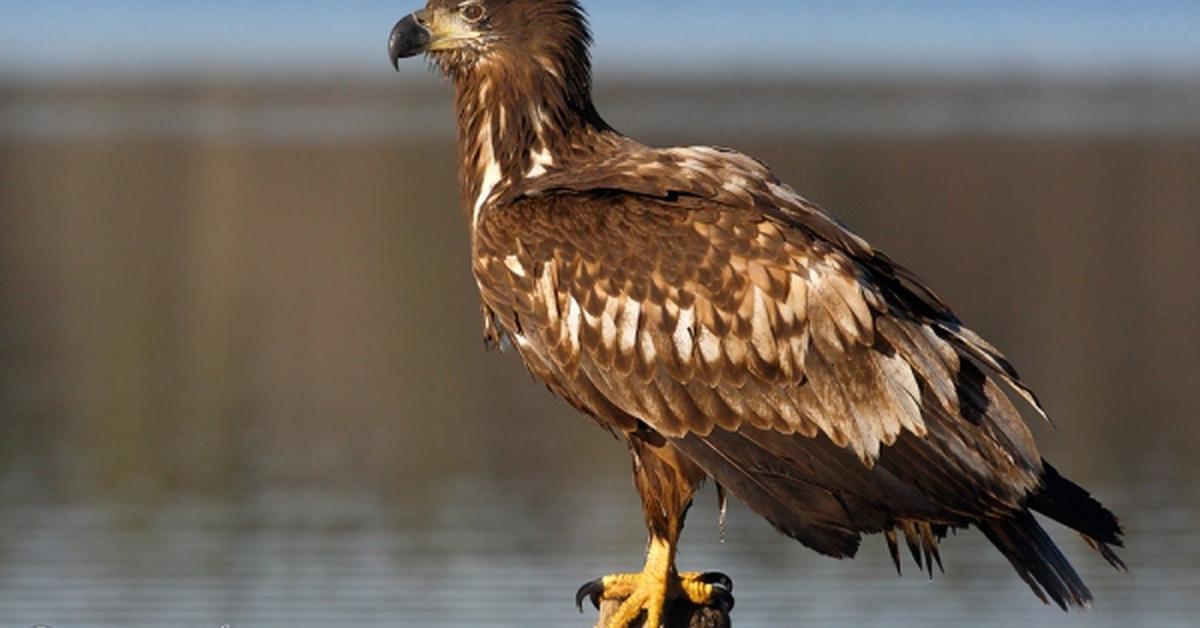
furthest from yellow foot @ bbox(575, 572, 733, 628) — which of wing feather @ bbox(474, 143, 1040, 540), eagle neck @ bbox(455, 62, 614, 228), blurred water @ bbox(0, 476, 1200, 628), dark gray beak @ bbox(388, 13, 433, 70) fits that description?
blurred water @ bbox(0, 476, 1200, 628)

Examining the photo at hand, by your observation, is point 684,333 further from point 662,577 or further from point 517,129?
point 517,129

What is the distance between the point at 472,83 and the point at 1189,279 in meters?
25.8

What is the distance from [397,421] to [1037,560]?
13.5m

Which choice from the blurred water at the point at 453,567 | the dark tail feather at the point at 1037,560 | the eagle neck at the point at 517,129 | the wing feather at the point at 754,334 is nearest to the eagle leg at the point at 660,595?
the wing feather at the point at 754,334

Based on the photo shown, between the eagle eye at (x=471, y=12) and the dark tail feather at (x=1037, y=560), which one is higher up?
the eagle eye at (x=471, y=12)

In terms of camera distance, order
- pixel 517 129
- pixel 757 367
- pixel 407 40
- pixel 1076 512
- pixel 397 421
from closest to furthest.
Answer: pixel 1076 512 < pixel 757 367 < pixel 517 129 < pixel 407 40 < pixel 397 421

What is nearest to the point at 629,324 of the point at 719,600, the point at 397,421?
the point at 719,600

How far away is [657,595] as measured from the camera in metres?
9.89

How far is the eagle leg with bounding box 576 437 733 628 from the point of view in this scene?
9930mm

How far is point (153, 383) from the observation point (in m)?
25.2

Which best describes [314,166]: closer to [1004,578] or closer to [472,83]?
[1004,578]

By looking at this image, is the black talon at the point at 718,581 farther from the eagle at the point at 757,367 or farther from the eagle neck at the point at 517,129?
the eagle neck at the point at 517,129

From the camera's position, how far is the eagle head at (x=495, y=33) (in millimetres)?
10953

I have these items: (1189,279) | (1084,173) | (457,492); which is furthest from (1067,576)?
(1084,173)
